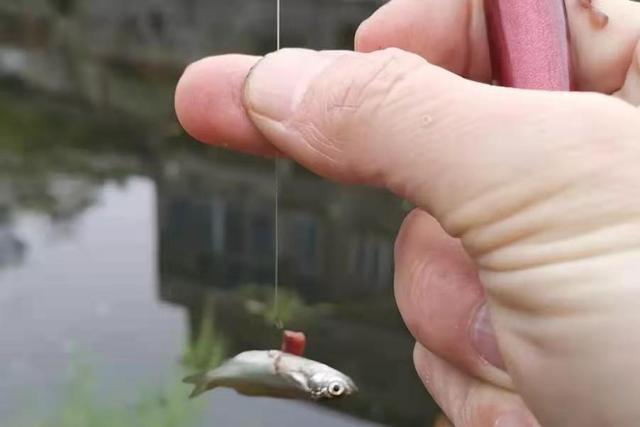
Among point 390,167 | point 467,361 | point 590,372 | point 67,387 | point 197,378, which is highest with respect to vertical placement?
point 390,167

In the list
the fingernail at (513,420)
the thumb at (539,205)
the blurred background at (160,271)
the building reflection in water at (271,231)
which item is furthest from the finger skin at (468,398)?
the building reflection in water at (271,231)

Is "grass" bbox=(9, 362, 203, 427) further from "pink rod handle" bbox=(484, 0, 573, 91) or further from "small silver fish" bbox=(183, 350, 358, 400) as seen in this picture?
"pink rod handle" bbox=(484, 0, 573, 91)

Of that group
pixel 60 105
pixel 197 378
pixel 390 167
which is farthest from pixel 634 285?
pixel 60 105

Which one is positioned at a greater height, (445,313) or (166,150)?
(445,313)

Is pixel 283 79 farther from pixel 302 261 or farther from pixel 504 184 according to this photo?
pixel 302 261

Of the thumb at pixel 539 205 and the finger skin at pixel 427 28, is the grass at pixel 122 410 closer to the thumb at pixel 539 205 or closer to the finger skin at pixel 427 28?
the finger skin at pixel 427 28

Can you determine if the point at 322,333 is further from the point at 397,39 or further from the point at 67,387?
the point at 397,39
